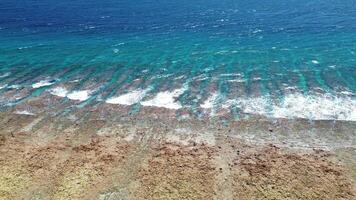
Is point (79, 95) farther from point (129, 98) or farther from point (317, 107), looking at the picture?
point (317, 107)

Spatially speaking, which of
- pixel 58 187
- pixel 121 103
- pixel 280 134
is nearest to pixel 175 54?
pixel 121 103

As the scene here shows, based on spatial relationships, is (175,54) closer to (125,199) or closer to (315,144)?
(315,144)

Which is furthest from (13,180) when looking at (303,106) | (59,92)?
(303,106)

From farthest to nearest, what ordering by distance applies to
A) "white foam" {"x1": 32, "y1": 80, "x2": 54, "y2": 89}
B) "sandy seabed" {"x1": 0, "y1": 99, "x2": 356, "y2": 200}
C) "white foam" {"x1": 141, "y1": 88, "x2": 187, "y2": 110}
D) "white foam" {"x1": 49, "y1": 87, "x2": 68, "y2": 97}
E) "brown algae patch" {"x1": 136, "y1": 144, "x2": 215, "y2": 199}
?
"white foam" {"x1": 32, "y1": 80, "x2": 54, "y2": 89}, "white foam" {"x1": 49, "y1": 87, "x2": 68, "y2": 97}, "white foam" {"x1": 141, "y1": 88, "x2": 187, "y2": 110}, "sandy seabed" {"x1": 0, "y1": 99, "x2": 356, "y2": 200}, "brown algae patch" {"x1": 136, "y1": 144, "x2": 215, "y2": 199}

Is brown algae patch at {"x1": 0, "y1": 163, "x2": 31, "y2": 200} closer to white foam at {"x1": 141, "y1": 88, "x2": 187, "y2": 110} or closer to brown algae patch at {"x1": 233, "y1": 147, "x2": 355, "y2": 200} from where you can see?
brown algae patch at {"x1": 233, "y1": 147, "x2": 355, "y2": 200}

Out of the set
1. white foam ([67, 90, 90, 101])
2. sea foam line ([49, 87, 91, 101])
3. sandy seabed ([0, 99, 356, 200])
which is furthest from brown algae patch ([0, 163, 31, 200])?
sea foam line ([49, 87, 91, 101])

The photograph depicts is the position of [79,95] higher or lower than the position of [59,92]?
lower

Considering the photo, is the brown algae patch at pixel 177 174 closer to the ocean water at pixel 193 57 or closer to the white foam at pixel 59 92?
the ocean water at pixel 193 57
